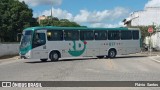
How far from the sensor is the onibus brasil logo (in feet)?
120

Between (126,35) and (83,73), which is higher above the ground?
(126,35)

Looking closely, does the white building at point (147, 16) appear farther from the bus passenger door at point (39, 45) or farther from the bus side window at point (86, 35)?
the bus passenger door at point (39, 45)

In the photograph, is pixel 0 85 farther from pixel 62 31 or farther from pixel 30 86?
pixel 62 31

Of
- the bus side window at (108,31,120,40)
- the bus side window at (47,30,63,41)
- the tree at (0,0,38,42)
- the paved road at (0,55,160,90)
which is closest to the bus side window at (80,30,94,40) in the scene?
the bus side window at (108,31,120,40)

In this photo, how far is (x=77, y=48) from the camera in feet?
122

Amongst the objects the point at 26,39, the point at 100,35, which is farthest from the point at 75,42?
the point at 26,39

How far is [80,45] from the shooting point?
37.3 metres

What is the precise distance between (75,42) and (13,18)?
107ft

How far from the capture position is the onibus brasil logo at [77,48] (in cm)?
3659

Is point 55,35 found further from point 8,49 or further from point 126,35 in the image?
point 8,49

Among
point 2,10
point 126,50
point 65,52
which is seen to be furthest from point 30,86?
point 2,10

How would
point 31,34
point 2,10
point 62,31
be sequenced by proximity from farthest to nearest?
point 2,10
point 62,31
point 31,34

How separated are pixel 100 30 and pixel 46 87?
80.6 feet

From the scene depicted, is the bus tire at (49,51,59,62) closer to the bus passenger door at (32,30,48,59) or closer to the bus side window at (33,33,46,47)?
the bus passenger door at (32,30,48,59)
